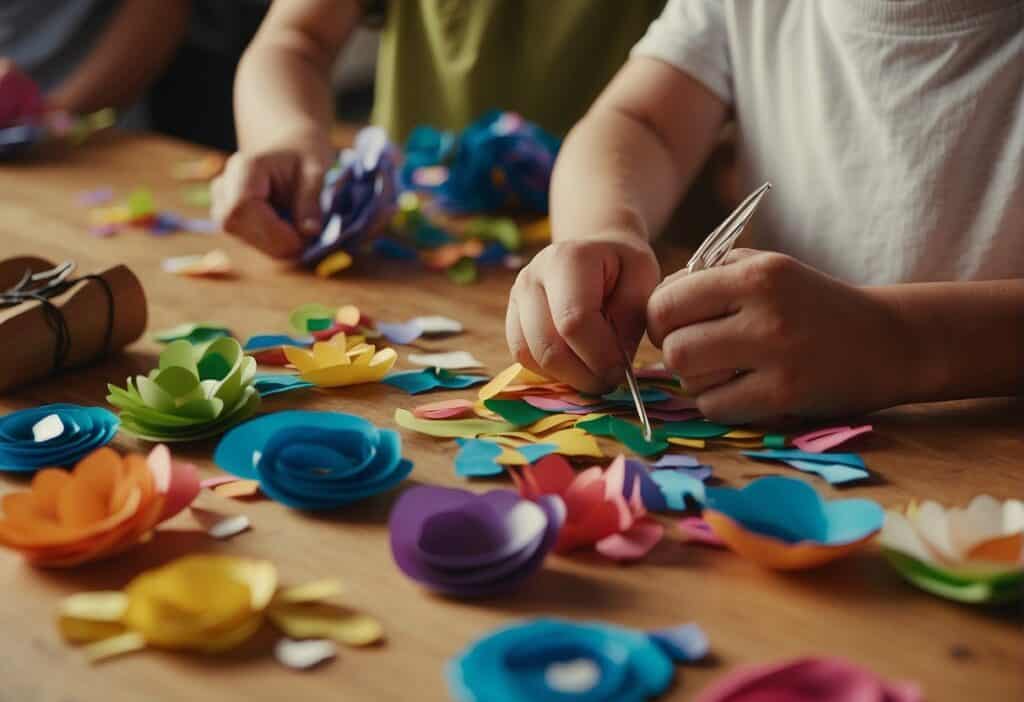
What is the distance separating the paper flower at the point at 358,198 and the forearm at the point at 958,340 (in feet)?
1.76

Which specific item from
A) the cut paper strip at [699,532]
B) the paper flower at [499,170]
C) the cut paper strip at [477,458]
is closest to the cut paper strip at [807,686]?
the cut paper strip at [699,532]

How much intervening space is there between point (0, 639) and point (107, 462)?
0.12 meters

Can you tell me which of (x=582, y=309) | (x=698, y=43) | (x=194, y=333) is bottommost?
(x=194, y=333)

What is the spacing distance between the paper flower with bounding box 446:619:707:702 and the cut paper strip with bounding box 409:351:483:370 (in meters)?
0.36

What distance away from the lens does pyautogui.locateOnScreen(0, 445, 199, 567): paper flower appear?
58 centimetres

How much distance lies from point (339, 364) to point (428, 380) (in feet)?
0.21

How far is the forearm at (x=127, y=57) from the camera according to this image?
1956 mm

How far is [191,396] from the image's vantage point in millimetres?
754

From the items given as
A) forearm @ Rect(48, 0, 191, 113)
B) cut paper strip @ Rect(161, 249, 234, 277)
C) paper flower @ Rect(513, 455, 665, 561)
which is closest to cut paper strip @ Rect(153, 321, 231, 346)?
cut paper strip @ Rect(161, 249, 234, 277)

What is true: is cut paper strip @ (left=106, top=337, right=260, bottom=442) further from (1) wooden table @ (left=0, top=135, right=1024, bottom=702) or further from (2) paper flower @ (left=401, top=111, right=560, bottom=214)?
(2) paper flower @ (left=401, top=111, right=560, bottom=214)

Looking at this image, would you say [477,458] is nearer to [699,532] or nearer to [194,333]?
[699,532]

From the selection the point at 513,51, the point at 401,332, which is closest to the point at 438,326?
the point at 401,332

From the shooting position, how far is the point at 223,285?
106 centimetres

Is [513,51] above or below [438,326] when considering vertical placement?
above
